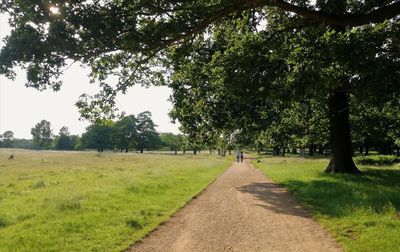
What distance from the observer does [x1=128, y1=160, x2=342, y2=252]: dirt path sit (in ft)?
27.8

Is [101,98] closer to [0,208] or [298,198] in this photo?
[0,208]

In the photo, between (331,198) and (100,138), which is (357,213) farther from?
(100,138)

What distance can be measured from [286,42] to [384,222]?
24.8ft

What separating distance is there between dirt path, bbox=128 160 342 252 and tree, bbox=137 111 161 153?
388ft

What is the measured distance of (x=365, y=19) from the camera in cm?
1126

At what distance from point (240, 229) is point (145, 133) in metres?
124

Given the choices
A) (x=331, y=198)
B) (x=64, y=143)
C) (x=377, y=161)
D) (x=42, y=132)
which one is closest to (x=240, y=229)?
(x=331, y=198)

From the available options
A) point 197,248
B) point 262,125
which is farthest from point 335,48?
point 262,125

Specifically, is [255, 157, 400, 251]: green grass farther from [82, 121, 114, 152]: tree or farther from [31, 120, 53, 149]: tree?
[31, 120, 53, 149]: tree

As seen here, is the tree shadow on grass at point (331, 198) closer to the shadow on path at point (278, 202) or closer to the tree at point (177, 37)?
the shadow on path at point (278, 202)

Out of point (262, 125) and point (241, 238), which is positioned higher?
point (262, 125)

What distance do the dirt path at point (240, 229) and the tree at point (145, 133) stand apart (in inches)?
4652

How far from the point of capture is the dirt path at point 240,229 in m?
8.48

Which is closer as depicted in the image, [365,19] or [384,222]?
[384,222]
